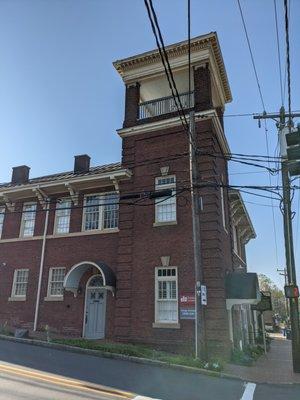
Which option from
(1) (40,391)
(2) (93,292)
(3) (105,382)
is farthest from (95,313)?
(1) (40,391)

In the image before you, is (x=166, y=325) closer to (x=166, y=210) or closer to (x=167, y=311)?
(x=167, y=311)

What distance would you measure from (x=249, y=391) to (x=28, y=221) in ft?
51.3

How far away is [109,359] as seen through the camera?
1377 cm

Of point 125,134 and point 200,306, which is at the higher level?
point 125,134

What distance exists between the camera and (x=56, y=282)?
20.2 m

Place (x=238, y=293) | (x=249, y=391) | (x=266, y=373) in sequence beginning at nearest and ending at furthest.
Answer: (x=249, y=391) < (x=266, y=373) < (x=238, y=293)

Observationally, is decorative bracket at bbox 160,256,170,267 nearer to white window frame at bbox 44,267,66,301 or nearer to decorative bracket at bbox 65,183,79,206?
white window frame at bbox 44,267,66,301

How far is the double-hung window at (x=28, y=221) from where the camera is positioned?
22125 millimetres

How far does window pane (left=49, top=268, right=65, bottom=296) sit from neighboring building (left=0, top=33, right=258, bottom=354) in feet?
0.17

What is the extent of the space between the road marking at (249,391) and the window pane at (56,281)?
A: 11.1m

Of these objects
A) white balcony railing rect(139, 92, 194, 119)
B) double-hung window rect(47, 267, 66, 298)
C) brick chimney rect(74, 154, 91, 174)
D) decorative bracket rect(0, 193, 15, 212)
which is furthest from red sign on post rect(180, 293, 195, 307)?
decorative bracket rect(0, 193, 15, 212)

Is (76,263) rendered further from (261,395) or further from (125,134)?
Result: (261,395)

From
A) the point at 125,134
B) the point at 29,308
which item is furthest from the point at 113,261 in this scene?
the point at 125,134

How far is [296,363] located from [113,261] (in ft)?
28.9
